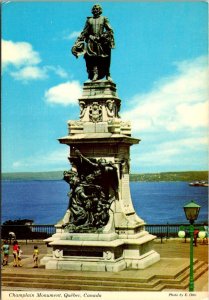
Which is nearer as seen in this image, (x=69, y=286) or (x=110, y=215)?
(x=69, y=286)

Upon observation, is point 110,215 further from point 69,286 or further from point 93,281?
point 69,286

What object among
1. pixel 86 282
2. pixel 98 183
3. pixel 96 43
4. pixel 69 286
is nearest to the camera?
pixel 69 286

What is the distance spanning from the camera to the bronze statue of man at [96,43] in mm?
23531

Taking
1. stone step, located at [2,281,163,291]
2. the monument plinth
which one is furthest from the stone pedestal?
stone step, located at [2,281,163,291]

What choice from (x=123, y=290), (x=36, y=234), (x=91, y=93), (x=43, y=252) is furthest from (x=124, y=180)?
(x=36, y=234)

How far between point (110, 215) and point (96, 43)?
18.7 ft

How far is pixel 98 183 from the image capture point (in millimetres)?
22500

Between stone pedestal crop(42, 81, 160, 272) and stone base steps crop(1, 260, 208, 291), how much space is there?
776mm

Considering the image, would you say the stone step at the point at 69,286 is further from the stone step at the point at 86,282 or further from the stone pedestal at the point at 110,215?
the stone pedestal at the point at 110,215

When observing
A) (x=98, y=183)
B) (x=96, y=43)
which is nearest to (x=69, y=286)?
(x=98, y=183)

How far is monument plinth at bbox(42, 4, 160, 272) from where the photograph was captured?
22.0m

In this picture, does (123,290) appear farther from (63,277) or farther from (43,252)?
(43,252)

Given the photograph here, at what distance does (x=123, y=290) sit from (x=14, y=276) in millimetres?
3702

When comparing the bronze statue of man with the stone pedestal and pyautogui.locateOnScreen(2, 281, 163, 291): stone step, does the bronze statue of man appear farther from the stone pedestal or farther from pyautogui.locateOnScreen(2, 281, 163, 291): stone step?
pyautogui.locateOnScreen(2, 281, 163, 291): stone step
